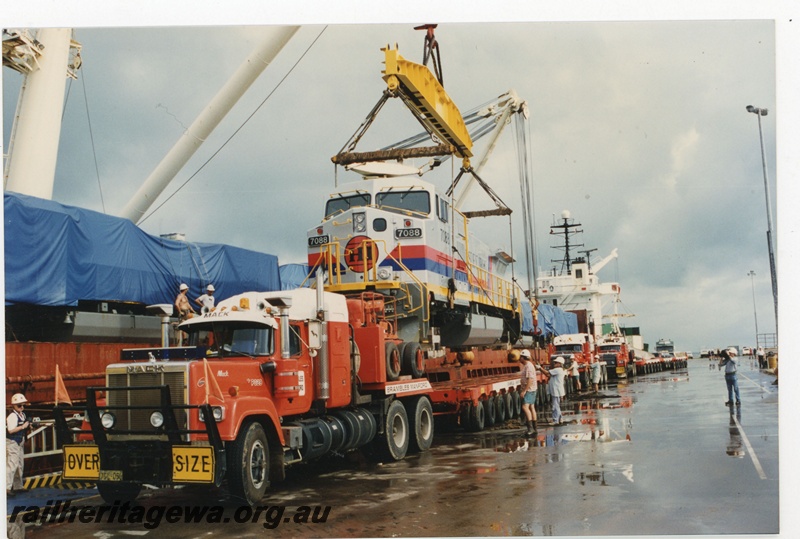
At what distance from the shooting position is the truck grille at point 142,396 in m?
9.27

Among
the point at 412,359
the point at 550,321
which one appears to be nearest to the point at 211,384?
the point at 412,359

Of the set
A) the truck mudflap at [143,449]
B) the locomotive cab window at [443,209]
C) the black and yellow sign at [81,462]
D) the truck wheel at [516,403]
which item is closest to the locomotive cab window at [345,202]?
the locomotive cab window at [443,209]

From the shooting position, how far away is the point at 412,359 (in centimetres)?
1452

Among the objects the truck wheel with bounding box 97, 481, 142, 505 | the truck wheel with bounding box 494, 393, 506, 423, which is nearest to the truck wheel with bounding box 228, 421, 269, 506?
the truck wheel with bounding box 97, 481, 142, 505

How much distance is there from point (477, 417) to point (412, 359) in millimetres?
3617

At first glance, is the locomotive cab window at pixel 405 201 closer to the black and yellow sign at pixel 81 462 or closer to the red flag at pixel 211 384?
the red flag at pixel 211 384

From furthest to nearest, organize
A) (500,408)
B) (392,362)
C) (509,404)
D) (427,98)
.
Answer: (509,404) → (500,408) → (427,98) → (392,362)

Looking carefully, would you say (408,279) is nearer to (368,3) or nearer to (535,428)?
(535,428)

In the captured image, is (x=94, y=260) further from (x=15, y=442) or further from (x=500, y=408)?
(x=500, y=408)

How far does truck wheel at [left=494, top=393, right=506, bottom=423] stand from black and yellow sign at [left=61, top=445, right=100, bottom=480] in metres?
11.5

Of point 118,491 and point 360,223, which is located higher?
point 360,223

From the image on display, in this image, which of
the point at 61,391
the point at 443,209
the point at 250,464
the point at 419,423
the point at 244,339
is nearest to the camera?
the point at 250,464

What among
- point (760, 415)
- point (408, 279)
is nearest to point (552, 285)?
point (760, 415)

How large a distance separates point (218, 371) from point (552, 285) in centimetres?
2350
